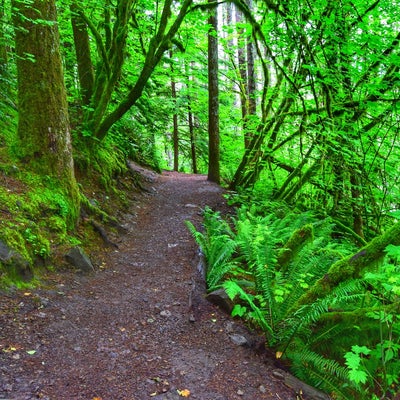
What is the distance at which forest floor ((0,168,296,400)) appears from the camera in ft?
9.48

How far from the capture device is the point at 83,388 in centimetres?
281

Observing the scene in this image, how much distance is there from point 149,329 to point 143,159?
10.6 meters

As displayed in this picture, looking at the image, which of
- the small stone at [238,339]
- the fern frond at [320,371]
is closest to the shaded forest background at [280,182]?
the fern frond at [320,371]

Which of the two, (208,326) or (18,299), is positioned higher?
(18,299)

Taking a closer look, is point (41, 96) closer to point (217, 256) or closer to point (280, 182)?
point (217, 256)

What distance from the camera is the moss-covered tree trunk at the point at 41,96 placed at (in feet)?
17.0

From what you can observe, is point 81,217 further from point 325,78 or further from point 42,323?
point 325,78

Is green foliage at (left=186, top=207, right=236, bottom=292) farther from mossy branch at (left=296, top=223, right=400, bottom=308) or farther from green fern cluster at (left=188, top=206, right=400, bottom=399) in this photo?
mossy branch at (left=296, top=223, right=400, bottom=308)

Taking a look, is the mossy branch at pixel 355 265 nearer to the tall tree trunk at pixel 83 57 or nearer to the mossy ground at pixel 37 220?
the mossy ground at pixel 37 220

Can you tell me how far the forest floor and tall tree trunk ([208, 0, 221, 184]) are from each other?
6.69 meters

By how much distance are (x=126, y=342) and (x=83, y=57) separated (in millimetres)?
7954

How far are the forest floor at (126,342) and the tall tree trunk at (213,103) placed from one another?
21.9ft

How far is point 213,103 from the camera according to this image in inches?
432

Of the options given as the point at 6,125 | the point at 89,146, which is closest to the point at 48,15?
the point at 6,125
